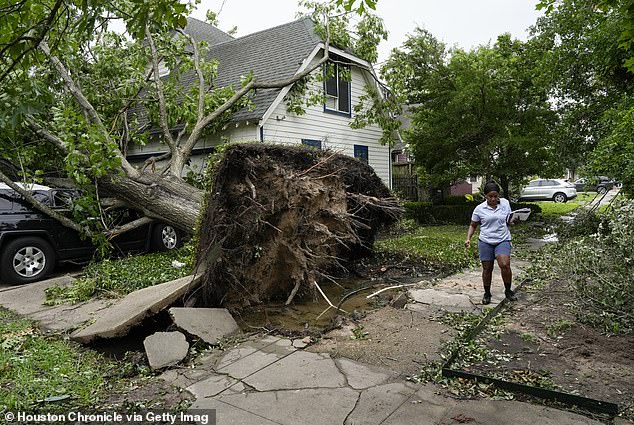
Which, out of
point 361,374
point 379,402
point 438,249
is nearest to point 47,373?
point 361,374

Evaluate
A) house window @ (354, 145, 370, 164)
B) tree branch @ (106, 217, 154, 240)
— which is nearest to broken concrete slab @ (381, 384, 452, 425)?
tree branch @ (106, 217, 154, 240)

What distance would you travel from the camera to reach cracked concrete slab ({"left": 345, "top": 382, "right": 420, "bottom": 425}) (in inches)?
113

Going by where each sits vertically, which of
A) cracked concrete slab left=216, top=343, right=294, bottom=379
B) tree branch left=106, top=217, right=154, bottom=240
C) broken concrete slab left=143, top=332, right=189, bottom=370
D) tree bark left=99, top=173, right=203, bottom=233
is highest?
tree bark left=99, top=173, right=203, bottom=233

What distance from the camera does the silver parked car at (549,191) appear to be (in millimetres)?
25359

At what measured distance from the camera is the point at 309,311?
571 cm

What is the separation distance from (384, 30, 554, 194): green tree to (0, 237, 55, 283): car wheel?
33.7 ft

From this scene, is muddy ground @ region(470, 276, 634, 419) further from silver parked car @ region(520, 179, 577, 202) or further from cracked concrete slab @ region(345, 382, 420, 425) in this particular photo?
silver parked car @ region(520, 179, 577, 202)

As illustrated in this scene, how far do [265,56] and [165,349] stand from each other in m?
12.4

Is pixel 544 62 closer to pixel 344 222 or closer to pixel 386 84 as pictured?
pixel 386 84

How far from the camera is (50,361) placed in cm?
402

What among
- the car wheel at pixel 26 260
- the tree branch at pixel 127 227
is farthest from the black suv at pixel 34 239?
the tree branch at pixel 127 227

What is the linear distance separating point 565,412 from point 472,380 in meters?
0.67

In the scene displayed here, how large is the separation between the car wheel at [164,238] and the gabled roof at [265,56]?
3.78m

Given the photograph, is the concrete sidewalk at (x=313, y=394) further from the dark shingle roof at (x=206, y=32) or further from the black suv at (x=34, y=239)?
the dark shingle roof at (x=206, y=32)
